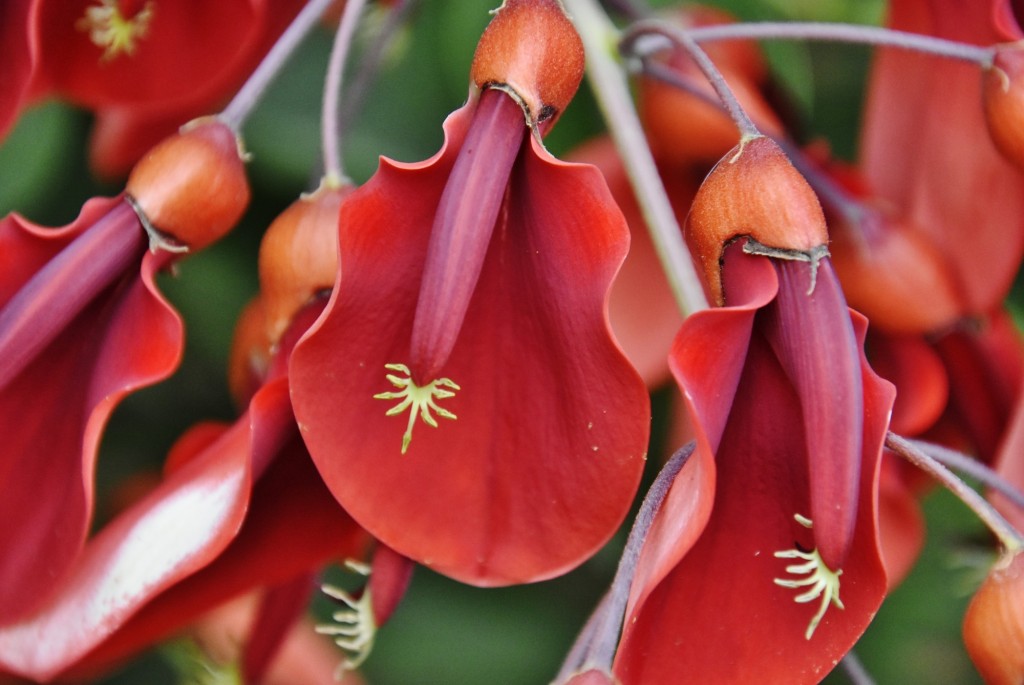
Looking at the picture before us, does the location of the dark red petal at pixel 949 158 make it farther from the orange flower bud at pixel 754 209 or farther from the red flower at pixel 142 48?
the red flower at pixel 142 48

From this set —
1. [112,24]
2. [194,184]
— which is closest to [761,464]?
[194,184]

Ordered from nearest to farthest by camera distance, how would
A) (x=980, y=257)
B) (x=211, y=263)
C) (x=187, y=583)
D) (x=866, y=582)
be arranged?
(x=866, y=582), (x=187, y=583), (x=980, y=257), (x=211, y=263)

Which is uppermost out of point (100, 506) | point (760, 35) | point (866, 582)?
point (760, 35)

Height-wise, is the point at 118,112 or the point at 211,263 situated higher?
the point at 118,112

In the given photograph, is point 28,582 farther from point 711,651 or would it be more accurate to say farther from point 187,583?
point 711,651

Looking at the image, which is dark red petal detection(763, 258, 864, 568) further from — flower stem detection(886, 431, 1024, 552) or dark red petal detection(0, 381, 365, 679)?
dark red petal detection(0, 381, 365, 679)

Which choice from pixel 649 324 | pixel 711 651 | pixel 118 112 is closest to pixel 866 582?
pixel 711 651

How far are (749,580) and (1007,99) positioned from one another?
0.82 feet

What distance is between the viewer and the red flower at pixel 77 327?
0.47 metres

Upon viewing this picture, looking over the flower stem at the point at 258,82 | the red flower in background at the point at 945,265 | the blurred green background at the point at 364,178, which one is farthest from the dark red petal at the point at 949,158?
the flower stem at the point at 258,82

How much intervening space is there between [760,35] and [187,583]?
0.36 m

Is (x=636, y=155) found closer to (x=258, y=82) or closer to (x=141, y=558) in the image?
(x=258, y=82)

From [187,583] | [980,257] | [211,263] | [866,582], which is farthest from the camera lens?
[211,263]

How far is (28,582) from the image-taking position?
48 centimetres
